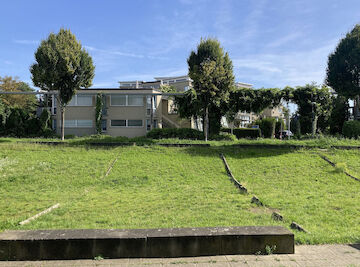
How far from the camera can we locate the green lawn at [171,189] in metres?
6.11

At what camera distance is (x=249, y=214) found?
21.6 feet

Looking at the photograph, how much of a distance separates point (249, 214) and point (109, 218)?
3.31 m

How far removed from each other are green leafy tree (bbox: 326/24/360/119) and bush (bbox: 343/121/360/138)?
9.74ft

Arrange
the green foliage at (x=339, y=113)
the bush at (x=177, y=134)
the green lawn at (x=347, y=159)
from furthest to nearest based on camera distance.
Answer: the green foliage at (x=339, y=113) < the bush at (x=177, y=134) < the green lawn at (x=347, y=159)

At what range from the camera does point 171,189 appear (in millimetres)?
10195

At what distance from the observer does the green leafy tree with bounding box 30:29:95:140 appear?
2000 centimetres

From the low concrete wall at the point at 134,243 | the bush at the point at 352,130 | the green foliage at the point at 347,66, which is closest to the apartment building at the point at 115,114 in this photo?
the green foliage at the point at 347,66

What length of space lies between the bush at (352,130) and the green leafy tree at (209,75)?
30.8 ft

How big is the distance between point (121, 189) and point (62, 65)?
44.9ft

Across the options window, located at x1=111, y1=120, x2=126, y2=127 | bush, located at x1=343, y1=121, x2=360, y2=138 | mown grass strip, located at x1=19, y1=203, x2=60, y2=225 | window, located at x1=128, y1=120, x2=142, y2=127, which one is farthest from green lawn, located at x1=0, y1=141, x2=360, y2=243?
window, located at x1=128, y1=120, x2=142, y2=127

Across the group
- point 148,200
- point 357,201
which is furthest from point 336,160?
point 148,200

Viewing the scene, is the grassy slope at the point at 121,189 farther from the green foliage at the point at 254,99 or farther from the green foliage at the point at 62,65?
the green foliage at the point at 254,99

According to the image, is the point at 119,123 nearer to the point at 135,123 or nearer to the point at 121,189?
the point at 135,123

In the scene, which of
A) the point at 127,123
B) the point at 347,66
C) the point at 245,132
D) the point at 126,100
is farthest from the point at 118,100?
the point at 347,66
